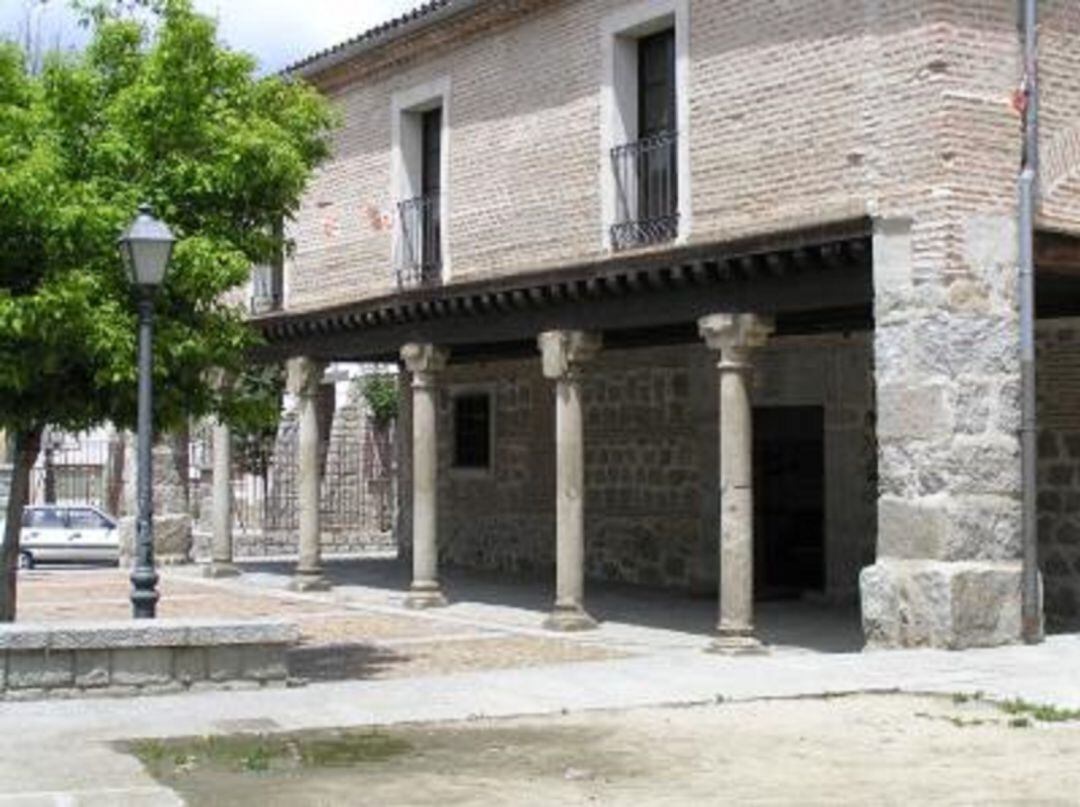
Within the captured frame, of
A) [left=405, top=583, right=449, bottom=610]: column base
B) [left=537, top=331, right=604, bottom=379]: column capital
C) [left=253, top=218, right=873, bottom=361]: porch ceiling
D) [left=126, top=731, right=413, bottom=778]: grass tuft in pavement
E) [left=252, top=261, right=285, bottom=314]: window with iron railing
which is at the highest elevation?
[left=252, top=261, right=285, bottom=314]: window with iron railing

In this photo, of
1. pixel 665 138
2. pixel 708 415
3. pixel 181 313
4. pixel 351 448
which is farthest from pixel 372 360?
pixel 351 448

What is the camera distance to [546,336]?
15.0 m

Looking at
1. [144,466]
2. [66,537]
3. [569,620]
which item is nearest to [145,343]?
[144,466]

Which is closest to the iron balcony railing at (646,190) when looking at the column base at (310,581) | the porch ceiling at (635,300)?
the porch ceiling at (635,300)

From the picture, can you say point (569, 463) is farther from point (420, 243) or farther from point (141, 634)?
point (141, 634)

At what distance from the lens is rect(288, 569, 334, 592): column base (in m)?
19.4

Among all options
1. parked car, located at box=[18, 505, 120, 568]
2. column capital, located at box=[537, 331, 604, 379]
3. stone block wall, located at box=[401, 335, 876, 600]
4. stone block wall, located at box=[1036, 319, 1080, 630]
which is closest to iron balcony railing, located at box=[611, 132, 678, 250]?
column capital, located at box=[537, 331, 604, 379]

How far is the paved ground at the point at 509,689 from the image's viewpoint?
25.7 feet

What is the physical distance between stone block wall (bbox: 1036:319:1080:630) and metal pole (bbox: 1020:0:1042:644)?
200 centimetres

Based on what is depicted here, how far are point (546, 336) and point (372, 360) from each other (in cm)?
563

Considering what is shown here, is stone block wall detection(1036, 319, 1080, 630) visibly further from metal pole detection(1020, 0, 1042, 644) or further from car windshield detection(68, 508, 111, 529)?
car windshield detection(68, 508, 111, 529)

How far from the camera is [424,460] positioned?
55.4 feet

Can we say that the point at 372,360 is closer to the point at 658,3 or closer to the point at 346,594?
the point at 346,594

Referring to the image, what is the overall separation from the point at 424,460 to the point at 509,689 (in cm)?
673
